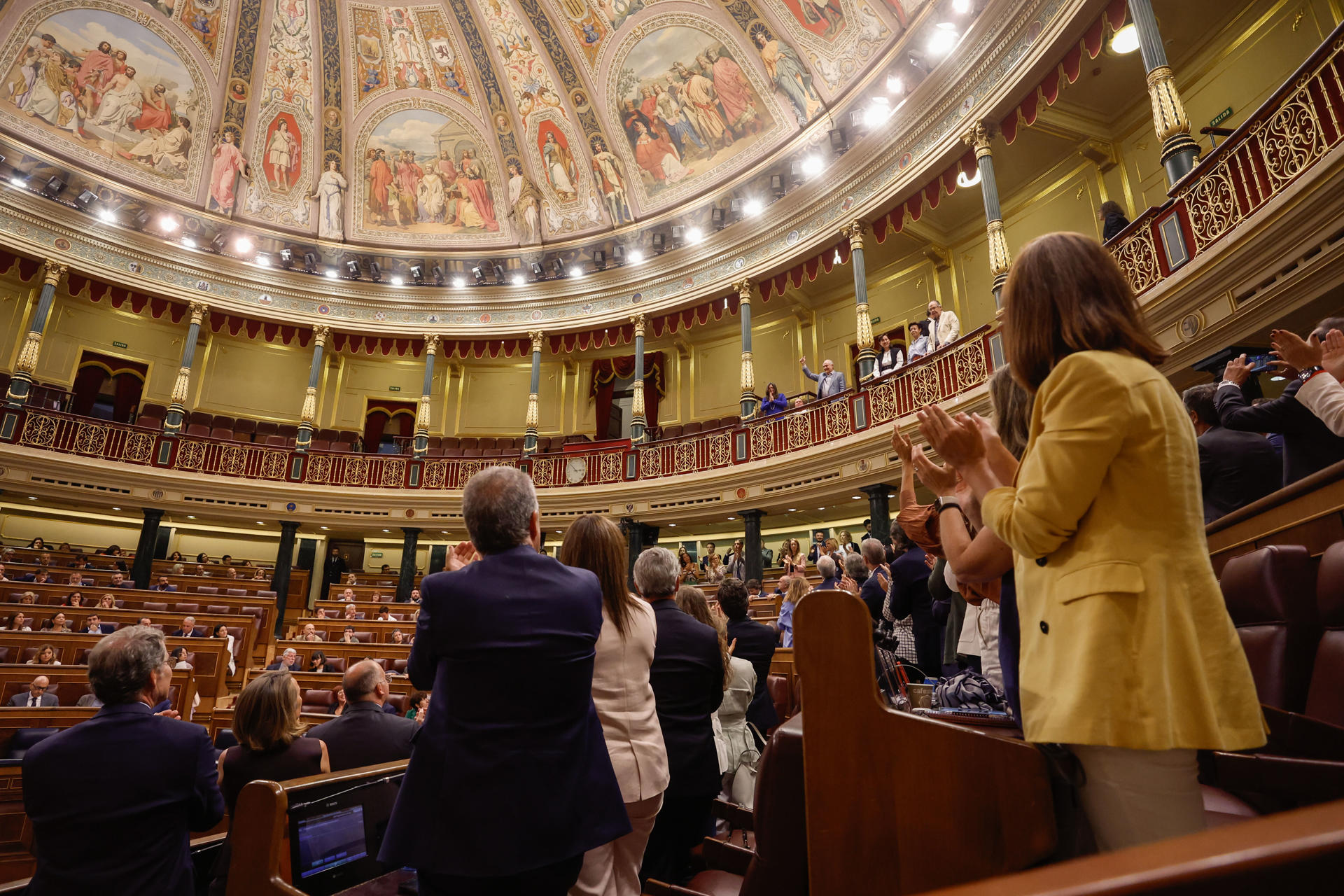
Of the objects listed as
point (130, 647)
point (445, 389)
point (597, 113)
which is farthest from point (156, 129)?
point (130, 647)

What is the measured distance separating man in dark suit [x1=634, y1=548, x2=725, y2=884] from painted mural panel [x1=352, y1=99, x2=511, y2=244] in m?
16.3

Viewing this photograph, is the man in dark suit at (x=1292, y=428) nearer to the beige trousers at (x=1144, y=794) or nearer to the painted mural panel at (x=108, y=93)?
the beige trousers at (x=1144, y=794)

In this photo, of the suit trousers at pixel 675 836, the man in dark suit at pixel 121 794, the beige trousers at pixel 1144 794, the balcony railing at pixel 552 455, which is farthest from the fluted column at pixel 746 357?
the beige trousers at pixel 1144 794

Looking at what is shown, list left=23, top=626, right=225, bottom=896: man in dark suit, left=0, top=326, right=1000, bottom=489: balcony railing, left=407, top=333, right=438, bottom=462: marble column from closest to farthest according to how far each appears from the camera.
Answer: left=23, top=626, right=225, bottom=896: man in dark suit
left=0, top=326, right=1000, bottom=489: balcony railing
left=407, top=333, right=438, bottom=462: marble column

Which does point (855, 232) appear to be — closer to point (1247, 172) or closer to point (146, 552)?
point (1247, 172)

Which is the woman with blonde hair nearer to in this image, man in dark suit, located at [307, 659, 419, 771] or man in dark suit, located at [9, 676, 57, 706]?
man in dark suit, located at [307, 659, 419, 771]

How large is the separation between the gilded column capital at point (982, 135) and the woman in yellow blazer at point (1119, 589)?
9608 millimetres

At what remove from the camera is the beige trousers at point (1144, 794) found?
1.03 metres

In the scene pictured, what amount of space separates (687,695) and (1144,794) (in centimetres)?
174

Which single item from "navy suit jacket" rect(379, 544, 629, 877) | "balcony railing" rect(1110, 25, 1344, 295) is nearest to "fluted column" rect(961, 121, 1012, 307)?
"balcony railing" rect(1110, 25, 1344, 295)

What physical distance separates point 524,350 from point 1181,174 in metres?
13.2

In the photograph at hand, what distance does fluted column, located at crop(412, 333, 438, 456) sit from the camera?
51.2ft

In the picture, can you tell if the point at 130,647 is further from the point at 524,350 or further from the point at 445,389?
the point at 445,389

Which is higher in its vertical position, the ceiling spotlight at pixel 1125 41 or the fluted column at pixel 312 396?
the ceiling spotlight at pixel 1125 41
